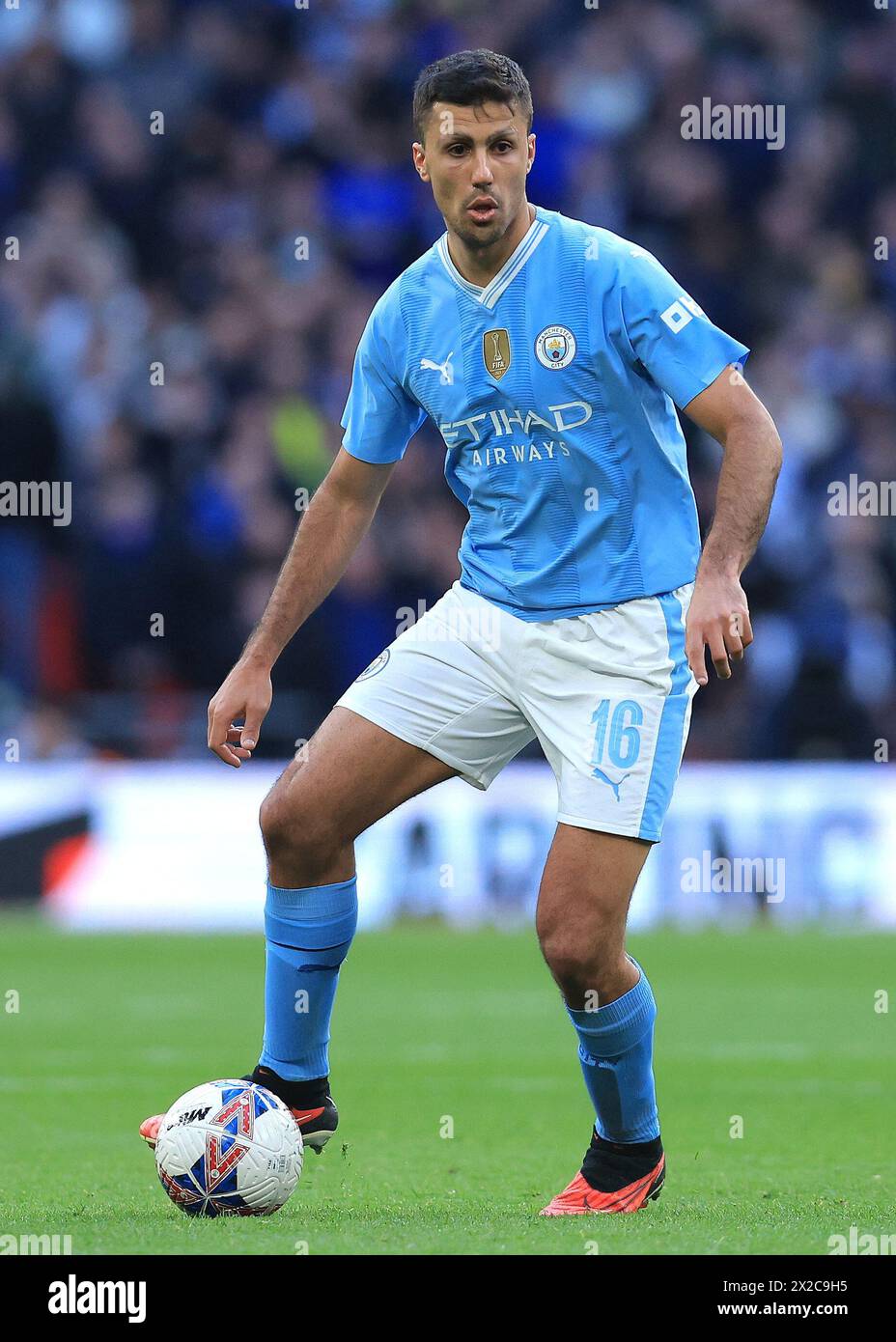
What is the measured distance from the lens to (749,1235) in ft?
14.8

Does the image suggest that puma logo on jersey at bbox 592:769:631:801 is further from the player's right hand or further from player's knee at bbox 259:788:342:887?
the player's right hand

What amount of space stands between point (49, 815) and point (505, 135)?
8.37 meters

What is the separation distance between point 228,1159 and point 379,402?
6.12 feet

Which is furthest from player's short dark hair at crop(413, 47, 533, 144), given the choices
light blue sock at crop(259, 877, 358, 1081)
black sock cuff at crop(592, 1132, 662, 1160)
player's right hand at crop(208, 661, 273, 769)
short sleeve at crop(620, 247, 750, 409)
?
black sock cuff at crop(592, 1132, 662, 1160)

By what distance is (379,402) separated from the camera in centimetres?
539

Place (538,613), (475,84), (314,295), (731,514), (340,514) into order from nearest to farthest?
1. (731,514)
2. (475,84)
3. (538,613)
4. (340,514)
5. (314,295)

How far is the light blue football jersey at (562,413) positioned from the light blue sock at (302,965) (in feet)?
2.74

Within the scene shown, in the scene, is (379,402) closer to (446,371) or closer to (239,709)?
(446,371)

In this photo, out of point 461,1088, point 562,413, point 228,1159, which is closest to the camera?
point 228,1159

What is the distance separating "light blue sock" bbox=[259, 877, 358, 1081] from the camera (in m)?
5.21

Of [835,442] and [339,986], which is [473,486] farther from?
[835,442]

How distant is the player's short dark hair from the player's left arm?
820 millimetres

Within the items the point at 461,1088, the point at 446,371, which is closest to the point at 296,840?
the point at 446,371

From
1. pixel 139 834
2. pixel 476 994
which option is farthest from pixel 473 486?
pixel 139 834
